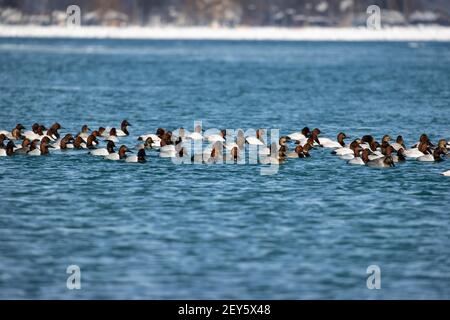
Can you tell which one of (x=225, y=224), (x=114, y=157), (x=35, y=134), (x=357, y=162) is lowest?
(x=225, y=224)

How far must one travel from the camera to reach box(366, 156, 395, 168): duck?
28.1 metres

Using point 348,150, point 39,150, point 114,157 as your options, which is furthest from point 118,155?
point 348,150

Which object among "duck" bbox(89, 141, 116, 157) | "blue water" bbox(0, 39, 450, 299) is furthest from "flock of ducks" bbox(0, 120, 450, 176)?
"blue water" bbox(0, 39, 450, 299)

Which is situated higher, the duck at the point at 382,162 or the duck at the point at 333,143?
the duck at the point at 333,143

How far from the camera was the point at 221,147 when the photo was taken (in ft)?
99.4

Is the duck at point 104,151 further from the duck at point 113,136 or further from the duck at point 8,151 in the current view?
the duck at point 113,136

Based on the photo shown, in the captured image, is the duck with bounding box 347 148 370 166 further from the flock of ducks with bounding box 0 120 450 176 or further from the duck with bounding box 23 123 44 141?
the duck with bounding box 23 123 44 141

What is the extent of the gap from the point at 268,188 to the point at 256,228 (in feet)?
14.0

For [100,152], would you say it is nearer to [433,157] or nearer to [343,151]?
[343,151]

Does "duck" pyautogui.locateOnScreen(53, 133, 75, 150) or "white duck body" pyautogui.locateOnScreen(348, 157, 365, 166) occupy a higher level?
"duck" pyautogui.locateOnScreen(53, 133, 75, 150)

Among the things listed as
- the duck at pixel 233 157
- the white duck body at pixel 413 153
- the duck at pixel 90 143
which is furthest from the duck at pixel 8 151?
the white duck body at pixel 413 153

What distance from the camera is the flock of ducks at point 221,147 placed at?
28875 mm

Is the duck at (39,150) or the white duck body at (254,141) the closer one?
the duck at (39,150)

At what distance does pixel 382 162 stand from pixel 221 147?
183 inches
